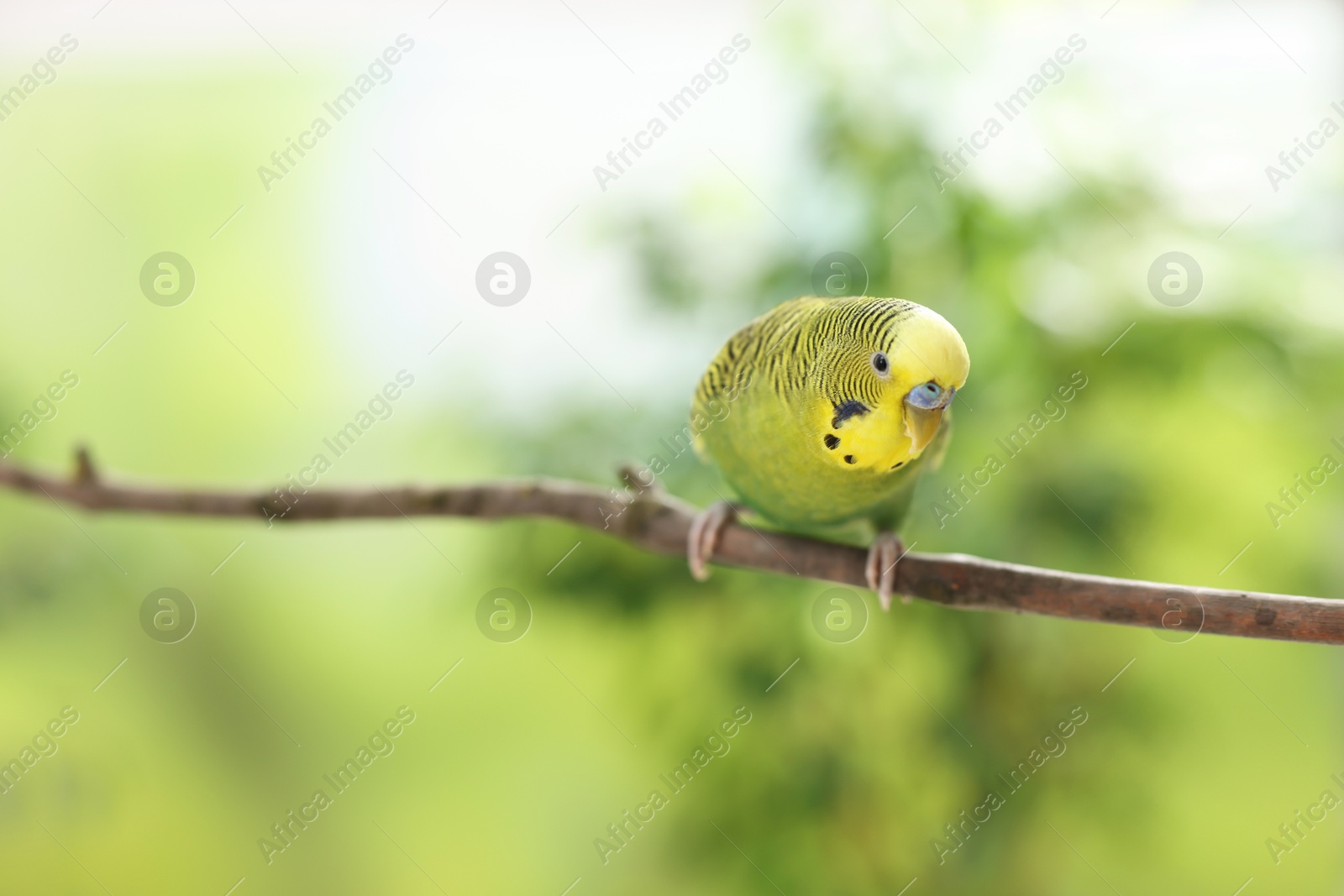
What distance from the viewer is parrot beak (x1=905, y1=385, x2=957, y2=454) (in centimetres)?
67

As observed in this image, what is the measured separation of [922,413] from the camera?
0.69 metres

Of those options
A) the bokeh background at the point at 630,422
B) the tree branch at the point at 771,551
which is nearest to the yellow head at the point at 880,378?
the tree branch at the point at 771,551

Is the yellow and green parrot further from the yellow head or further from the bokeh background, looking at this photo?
the bokeh background

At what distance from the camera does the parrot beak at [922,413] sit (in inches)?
26.5

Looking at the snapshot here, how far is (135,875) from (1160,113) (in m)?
2.82

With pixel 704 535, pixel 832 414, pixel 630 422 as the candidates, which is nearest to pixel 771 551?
pixel 704 535

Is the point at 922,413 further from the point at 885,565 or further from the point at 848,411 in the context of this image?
the point at 885,565

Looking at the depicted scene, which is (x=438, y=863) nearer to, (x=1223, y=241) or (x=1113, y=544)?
(x=1113, y=544)

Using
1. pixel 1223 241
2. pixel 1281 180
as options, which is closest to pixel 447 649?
pixel 1223 241

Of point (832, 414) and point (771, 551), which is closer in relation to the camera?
point (832, 414)

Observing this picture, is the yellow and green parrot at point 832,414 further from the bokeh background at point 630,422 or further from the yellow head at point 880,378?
the bokeh background at point 630,422

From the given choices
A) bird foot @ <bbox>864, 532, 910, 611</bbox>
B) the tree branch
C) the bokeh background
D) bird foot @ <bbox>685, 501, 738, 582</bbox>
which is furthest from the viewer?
the bokeh background

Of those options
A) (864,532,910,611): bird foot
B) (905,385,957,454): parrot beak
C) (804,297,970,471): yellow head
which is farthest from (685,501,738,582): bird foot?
(905,385,957,454): parrot beak

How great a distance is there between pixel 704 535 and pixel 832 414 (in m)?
0.42
